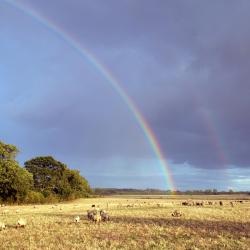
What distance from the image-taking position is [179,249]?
852 inches

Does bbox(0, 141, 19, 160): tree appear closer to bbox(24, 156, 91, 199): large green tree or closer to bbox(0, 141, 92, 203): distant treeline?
bbox(0, 141, 92, 203): distant treeline

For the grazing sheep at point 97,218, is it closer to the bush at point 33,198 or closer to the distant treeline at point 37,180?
the distant treeline at point 37,180

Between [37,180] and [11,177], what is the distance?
2243 centimetres

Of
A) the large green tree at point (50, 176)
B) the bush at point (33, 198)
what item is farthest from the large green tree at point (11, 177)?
the large green tree at point (50, 176)

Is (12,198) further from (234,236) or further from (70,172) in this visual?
(234,236)

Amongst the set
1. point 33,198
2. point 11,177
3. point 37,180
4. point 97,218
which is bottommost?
point 97,218

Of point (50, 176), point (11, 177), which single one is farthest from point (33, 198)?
point (50, 176)

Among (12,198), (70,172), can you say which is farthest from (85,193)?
(12,198)

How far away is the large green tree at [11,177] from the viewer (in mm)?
77875

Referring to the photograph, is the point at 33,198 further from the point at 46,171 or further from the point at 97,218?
the point at 97,218

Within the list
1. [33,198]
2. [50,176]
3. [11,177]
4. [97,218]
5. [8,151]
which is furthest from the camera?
[50,176]

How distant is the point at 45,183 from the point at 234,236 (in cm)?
7743

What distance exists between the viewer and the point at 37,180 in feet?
328

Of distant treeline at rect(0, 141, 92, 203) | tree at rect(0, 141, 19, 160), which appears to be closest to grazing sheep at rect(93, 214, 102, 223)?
distant treeline at rect(0, 141, 92, 203)
